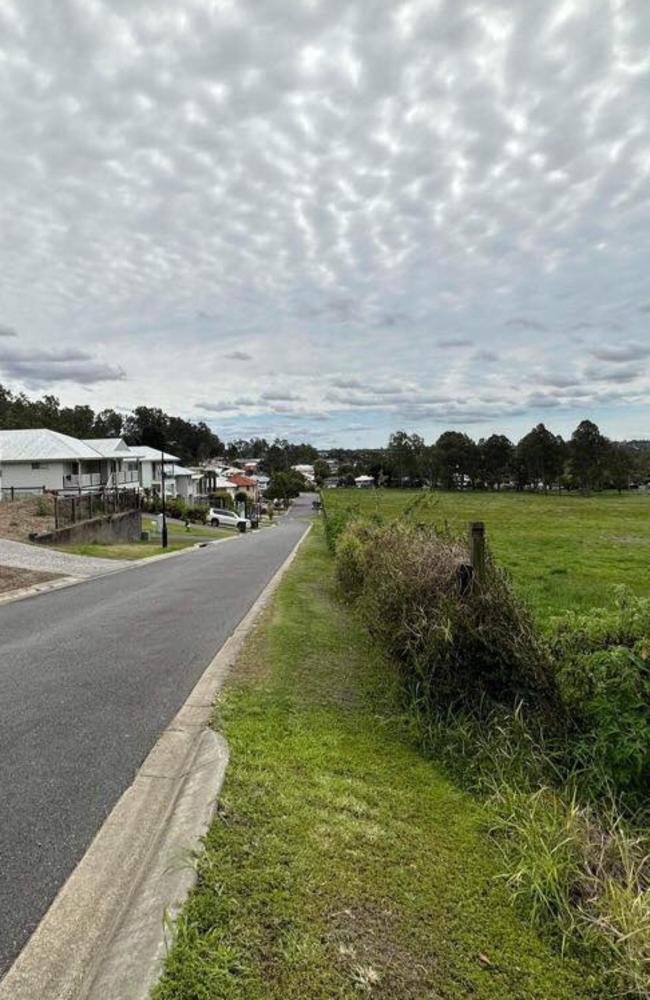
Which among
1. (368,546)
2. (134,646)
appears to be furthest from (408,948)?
(368,546)

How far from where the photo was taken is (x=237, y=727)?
4.68 meters

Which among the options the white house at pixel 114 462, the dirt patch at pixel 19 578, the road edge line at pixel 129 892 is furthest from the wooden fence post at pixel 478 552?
the white house at pixel 114 462

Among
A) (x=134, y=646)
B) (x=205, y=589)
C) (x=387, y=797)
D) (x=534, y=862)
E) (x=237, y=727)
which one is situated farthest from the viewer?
(x=205, y=589)

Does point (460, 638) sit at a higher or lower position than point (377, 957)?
higher

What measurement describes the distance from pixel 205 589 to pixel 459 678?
9366 mm

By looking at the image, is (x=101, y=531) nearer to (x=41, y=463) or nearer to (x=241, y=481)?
(x=41, y=463)

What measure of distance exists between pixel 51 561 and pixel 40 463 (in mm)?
25560

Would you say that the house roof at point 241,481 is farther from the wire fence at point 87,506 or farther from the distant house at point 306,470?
the wire fence at point 87,506

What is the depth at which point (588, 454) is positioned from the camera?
91000 mm

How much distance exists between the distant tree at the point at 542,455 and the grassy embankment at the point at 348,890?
9642 centimetres

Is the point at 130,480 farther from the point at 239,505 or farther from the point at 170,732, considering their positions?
the point at 170,732

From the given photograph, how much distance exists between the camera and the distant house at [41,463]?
132 feet

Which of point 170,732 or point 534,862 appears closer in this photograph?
point 534,862

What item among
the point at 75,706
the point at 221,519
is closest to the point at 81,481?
the point at 221,519
